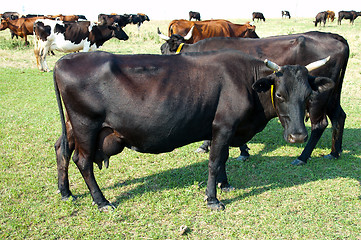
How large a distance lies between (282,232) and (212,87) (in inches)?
75.3

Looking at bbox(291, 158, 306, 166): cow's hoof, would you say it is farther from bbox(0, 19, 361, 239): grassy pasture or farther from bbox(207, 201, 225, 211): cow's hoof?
bbox(207, 201, 225, 211): cow's hoof

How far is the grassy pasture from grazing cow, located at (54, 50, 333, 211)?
0.37 m

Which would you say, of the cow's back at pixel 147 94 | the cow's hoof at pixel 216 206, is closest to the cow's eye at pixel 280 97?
the cow's back at pixel 147 94

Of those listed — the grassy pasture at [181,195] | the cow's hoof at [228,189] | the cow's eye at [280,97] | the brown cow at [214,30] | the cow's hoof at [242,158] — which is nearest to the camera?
the grassy pasture at [181,195]

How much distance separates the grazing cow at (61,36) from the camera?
1392 centimetres

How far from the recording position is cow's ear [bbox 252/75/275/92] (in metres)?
4.13

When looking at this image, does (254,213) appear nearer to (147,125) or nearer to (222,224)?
(222,224)

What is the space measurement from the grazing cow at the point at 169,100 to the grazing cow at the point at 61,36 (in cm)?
1075

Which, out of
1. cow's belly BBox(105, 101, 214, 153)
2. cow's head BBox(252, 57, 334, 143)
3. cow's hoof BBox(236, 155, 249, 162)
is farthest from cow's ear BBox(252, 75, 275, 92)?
cow's hoof BBox(236, 155, 249, 162)

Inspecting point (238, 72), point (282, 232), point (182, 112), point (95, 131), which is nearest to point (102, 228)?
point (95, 131)

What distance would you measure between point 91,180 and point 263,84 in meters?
2.50

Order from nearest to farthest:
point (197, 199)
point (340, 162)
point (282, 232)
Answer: point (282, 232)
point (197, 199)
point (340, 162)

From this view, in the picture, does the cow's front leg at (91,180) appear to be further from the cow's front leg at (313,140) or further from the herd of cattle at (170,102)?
the cow's front leg at (313,140)

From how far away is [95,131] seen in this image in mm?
4105
